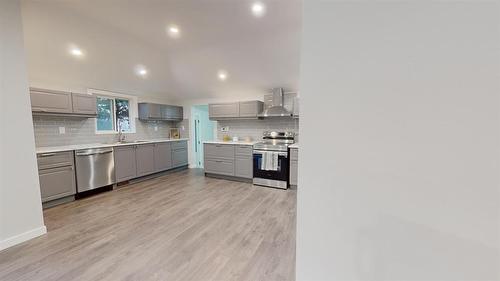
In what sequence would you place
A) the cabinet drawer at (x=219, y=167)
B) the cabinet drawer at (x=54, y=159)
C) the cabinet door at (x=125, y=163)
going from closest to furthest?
the cabinet drawer at (x=54, y=159) < the cabinet door at (x=125, y=163) < the cabinet drawer at (x=219, y=167)

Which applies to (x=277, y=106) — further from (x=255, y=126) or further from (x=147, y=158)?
(x=147, y=158)

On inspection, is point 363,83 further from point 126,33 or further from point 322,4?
point 126,33

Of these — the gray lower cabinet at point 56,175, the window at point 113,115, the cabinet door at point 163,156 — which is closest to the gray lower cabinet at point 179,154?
the cabinet door at point 163,156

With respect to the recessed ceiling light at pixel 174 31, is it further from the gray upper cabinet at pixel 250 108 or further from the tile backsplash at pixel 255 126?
the tile backsplash at pixel 255 126

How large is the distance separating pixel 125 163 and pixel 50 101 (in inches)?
62.5

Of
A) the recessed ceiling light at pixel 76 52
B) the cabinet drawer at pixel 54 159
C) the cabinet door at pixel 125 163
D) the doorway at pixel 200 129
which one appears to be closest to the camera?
the cabinet drawer at pixel 54 159

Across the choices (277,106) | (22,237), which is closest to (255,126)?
(277,106)

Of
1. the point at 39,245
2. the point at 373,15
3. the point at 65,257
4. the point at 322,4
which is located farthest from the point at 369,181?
the point at 39,245

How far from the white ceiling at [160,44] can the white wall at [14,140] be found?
30.4 inches

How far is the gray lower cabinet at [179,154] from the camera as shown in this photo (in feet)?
18.1

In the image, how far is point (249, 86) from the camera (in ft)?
16.1

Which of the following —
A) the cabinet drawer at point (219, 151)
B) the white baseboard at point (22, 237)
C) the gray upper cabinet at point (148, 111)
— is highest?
the gray upper cabinet at point (148, 111)

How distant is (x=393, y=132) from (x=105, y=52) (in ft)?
14.6

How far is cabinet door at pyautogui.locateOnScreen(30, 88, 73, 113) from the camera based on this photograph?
3195 mm
